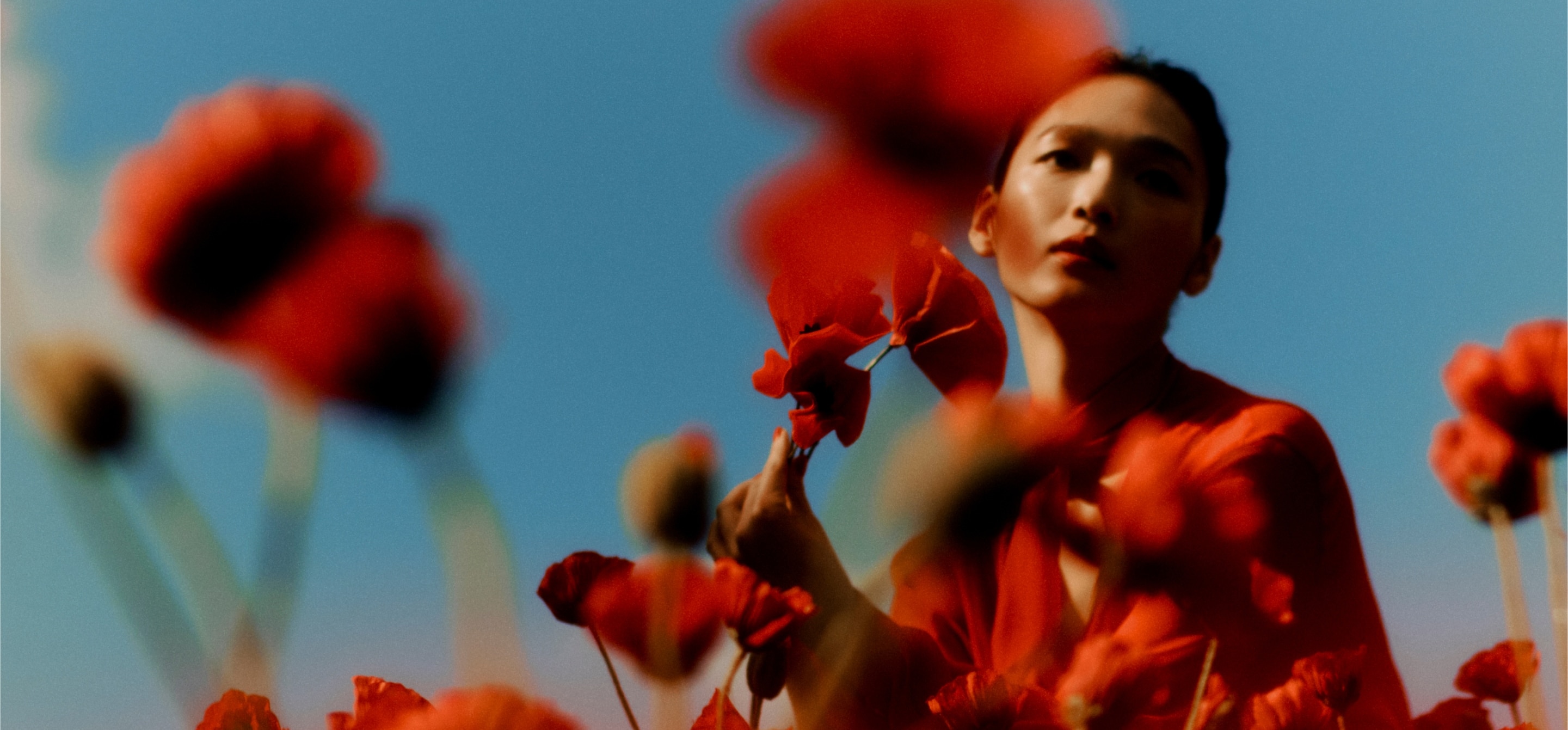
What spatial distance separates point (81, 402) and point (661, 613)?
0.29ft

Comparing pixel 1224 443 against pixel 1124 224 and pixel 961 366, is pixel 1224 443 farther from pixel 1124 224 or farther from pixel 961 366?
pixel 961 366

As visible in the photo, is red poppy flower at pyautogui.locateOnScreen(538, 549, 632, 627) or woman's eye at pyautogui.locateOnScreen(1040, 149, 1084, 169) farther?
woman's eye at pyautogui.locateOnScreen(1040, 149, 1084, 169)

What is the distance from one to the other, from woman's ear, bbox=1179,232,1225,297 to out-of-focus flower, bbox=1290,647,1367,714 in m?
0.24

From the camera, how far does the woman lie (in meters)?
0.32

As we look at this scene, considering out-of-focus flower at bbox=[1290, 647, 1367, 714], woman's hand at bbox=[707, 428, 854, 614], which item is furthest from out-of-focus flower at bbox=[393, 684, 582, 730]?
out-of-focus flower at bbox=[1290, 647, 1367, 714]

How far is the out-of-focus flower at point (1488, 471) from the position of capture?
38 centimetres

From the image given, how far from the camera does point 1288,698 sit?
0.32 metres

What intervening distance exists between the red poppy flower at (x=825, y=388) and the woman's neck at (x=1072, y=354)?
0.79 ft

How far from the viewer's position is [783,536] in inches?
12.1

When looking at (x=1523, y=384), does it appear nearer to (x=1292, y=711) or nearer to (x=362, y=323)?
(x=1292, y=711)

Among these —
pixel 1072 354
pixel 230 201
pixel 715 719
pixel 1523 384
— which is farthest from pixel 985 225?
pixel 230 201

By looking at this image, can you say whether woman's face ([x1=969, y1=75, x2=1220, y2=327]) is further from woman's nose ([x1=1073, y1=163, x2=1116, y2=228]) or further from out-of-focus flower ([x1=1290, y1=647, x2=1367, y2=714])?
out-of-focus flower ([x1=1290, y1=647, x2=1367, y2=714])

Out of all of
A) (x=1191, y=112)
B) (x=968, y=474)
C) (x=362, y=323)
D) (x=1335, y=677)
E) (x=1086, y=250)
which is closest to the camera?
(x=362, y=323)

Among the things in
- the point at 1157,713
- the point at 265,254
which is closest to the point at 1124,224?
the point at 1157,713
